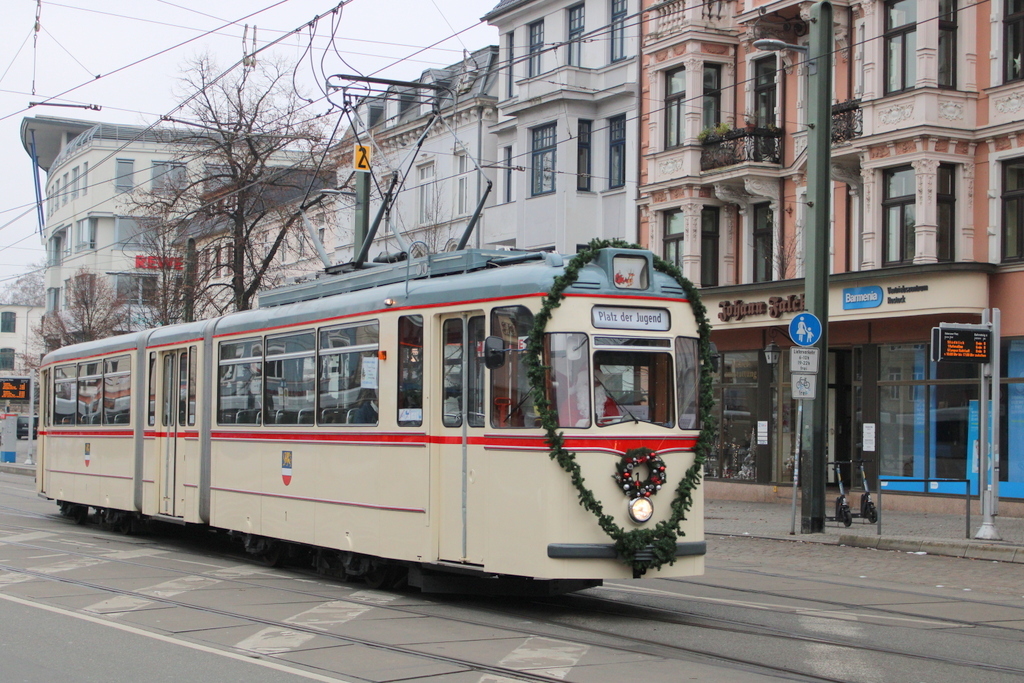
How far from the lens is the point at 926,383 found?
23.4 meters

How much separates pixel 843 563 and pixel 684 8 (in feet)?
56.0

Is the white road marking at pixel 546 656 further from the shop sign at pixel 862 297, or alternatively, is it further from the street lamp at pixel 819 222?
the shop sign at pixel 862 297

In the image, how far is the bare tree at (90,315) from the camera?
52.5 metres

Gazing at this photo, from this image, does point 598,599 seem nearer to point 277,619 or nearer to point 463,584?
point 463,584

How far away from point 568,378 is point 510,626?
2095mm

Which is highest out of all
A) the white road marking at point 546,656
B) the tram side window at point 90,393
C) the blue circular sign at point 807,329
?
the blue circular sign at point 807,329

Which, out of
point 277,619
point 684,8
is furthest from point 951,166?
point 277,619

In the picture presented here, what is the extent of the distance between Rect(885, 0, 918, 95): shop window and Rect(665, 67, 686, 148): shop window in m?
6.24

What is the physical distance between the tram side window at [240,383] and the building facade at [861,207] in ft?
42.5

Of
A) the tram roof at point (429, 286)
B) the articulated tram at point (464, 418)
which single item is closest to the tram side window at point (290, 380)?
the articulated tram at point (464, 418)

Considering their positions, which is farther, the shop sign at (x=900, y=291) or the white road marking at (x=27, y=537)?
the shop sign at (x=900, y=291)

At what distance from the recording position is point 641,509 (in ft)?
34.3

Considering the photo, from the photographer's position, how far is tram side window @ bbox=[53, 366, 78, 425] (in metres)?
21.3

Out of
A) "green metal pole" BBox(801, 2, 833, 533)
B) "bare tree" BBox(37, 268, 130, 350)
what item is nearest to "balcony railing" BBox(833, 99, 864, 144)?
"green metal pole" BBox(801, 2, 833, 533)
